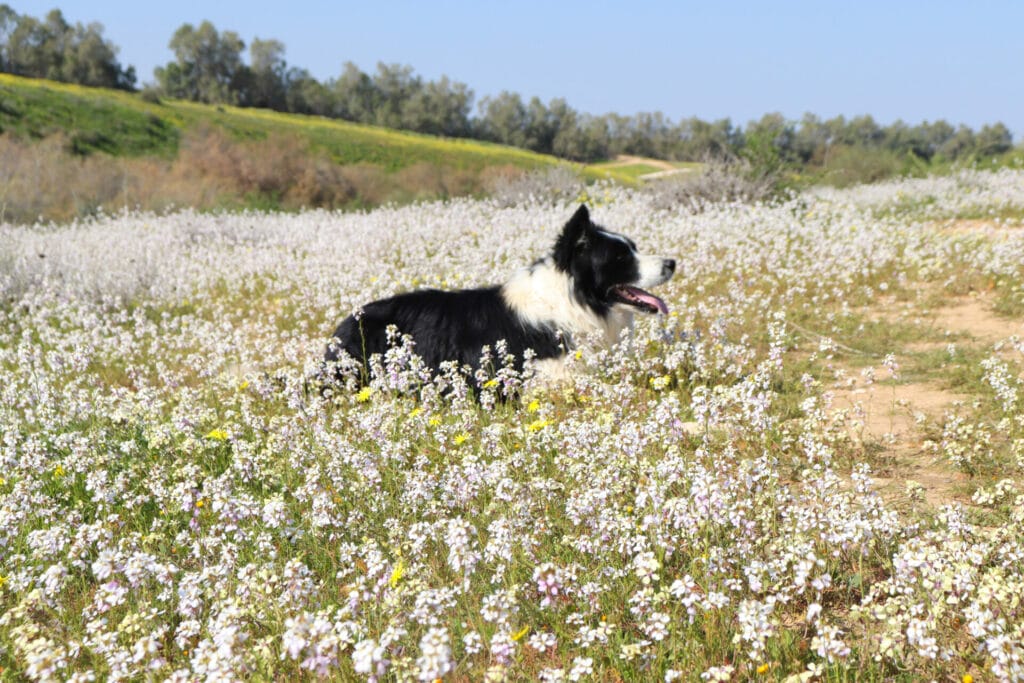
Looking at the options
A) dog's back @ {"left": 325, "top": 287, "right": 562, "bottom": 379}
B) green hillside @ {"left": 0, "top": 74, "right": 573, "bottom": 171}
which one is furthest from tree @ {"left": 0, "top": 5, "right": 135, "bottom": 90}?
dog's back @ {"left": 325, "top": 287, "right": 562, "bottom": 379}

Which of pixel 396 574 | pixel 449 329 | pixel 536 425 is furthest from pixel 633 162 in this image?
pixel 396 574

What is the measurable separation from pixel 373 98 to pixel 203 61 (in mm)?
19063

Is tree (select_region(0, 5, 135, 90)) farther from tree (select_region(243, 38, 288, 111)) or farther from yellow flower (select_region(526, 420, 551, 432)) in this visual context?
yellow flower (select_region(526, 420, 551, 432))

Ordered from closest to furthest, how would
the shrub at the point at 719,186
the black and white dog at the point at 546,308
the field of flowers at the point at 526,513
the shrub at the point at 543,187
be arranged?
the field of flowers at the point at 526,513 < the black and white dog at the point at 546,308 < the shrub at the point at 719,186 < the shrub at the point at 543,187

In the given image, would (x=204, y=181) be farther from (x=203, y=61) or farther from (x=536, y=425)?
(x=203, y=61)

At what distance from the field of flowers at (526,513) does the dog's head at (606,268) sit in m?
0.44

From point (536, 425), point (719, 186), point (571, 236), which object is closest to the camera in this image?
point (536, 425)

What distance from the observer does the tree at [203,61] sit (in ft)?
244

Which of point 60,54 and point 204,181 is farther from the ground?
→ point 60,54

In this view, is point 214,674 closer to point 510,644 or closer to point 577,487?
point 510,644

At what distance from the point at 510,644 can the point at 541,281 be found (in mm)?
4051

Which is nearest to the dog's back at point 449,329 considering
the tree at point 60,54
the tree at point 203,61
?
the tree at point 60,54

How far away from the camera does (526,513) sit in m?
2.83

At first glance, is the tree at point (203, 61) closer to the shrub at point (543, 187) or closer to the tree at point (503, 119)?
the tree at point (503, 119)
